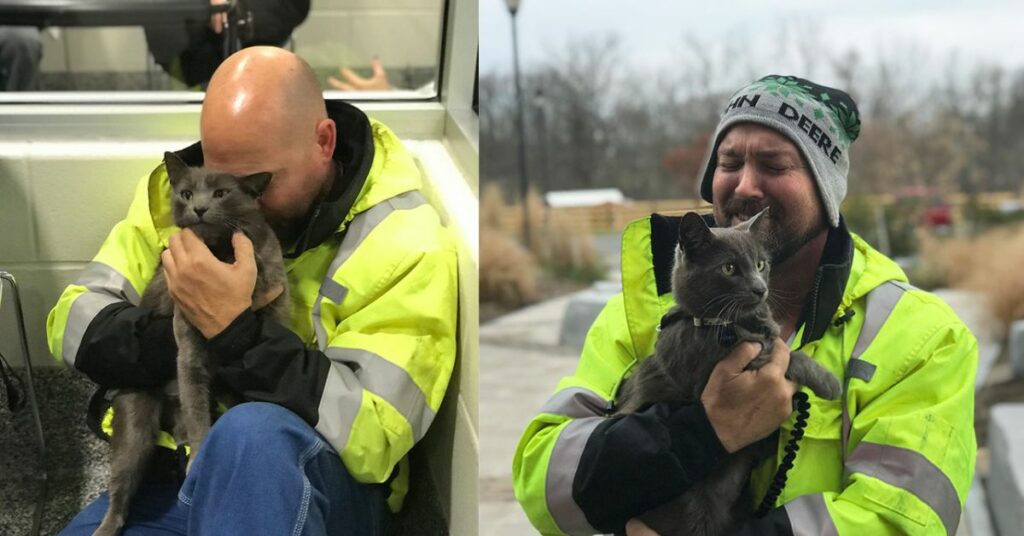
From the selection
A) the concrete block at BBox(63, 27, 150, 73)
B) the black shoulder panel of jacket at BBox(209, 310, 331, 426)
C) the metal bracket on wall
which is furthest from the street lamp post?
the concrete block at BBox(63, 27, 150, 73)

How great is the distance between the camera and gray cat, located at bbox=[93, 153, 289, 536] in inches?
75.5

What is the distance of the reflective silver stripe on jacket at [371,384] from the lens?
72.7 inches

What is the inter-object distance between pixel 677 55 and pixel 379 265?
2.86ft

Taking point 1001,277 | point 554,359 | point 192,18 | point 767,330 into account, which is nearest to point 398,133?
point 192,18

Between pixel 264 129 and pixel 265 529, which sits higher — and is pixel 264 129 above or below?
above

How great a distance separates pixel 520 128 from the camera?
4.81ft

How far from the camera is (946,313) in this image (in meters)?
Answer: 1.15

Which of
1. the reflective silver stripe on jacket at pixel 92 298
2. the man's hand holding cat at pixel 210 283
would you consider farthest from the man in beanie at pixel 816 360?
the reflective silver stripe on jacket at pixel 92 298

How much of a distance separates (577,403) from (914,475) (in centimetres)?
41

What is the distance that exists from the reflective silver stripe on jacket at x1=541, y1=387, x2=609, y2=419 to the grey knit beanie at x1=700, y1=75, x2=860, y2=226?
14.9 inches

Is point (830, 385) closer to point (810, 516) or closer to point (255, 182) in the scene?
point (810, 516)

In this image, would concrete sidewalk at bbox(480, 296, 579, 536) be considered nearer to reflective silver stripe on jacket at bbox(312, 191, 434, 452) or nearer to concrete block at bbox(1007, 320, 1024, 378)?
reflective silver stripe on jacket at bbox(312, 191, 434, 452)

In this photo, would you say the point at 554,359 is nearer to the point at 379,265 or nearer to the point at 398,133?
the point at 379,265

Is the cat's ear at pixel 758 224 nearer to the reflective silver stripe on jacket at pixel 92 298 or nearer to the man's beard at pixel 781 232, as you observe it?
the man's beard at pixel 781 232
